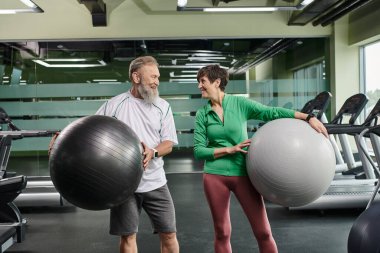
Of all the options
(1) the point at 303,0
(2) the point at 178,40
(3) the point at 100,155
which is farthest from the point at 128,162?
(2) the point at 178,40

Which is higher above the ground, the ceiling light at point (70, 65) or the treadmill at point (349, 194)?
the ceiling light at point (70, 65)

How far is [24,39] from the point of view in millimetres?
6949

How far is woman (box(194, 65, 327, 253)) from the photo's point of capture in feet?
6.75

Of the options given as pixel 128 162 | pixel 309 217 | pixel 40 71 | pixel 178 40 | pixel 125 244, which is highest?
pixel 178 40

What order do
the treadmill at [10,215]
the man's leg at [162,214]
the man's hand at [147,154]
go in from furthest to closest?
the treadmill at [10,215], the man's leg at [162,214], the man's hand at [147,154]

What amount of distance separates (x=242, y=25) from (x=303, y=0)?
66.6 inches

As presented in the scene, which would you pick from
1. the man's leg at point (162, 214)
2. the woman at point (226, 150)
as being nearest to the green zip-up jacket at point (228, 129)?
the woman at point (226, 150)

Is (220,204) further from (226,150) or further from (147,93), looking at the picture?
(147,93)

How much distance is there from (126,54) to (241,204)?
5605mm

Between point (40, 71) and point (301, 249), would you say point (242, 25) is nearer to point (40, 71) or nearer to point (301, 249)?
point (40, 71)

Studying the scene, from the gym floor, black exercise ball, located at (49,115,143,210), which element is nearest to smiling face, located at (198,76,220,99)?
black exercise ball, located at (49,115,143,210)

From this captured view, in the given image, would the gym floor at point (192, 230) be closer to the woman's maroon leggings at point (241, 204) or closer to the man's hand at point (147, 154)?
the woman's maroon leggings at point (241, 204)

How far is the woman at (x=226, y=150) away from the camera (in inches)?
81.0

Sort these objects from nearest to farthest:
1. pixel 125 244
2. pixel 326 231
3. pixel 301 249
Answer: pixel 125 244
pixel 301 249
pixel 326 231
